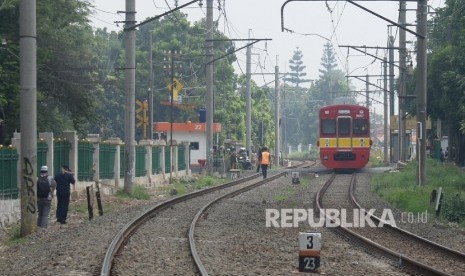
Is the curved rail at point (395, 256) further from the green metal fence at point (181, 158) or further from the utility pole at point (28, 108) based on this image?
the green metal fence at point (181, 158)

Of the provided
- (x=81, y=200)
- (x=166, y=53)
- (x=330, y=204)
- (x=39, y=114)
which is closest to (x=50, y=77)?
(x=39, y=114)

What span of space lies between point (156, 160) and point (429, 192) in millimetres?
18660

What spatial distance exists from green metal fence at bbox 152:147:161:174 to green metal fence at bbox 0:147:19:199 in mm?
19076

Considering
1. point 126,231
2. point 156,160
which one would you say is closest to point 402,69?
point 156,160

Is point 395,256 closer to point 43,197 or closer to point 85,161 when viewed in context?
point 43,197

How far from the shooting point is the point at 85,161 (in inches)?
1351

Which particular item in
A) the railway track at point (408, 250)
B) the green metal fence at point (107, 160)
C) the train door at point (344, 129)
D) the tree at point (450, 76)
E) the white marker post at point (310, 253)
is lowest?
the railway track at point (408, 250)

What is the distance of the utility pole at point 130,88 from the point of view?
32906mm

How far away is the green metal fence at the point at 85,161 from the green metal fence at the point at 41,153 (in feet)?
14.5

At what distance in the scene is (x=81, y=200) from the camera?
30844mm

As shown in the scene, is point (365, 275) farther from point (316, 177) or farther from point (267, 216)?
point (316, 177)

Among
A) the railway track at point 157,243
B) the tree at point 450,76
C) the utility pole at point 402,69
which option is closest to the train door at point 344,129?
the utility pole at point 402,69

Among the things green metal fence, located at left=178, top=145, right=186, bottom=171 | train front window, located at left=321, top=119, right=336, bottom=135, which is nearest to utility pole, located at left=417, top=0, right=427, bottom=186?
train front window, located at left=321, top=119, right=336, bottom=135

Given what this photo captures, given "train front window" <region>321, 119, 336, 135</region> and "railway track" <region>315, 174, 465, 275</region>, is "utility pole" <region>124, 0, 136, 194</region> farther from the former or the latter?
"train front window" <region>321, 119, 336, 135</region>
